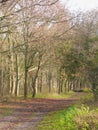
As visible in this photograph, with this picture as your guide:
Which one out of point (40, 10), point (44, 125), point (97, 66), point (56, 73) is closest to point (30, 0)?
point (40, 10)

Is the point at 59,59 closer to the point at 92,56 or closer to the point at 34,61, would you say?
the point at 34,61

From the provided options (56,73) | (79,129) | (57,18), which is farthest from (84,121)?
(56,73)

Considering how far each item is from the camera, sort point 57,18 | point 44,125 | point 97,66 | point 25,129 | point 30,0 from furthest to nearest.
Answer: point 97,66, point 57,18, point 30,0, point 44,125, point 25,129

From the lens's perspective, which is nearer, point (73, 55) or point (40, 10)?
point (40, 10)

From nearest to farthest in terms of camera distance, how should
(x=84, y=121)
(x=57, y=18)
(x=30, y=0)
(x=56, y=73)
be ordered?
(x=84, y=121)
(x=30, y=0)
(x=57, y=18)
(x=56, y=73)

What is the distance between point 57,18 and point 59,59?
24989mm

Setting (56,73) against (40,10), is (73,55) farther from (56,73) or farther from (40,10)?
(56,73)

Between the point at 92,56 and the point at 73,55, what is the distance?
2.52m

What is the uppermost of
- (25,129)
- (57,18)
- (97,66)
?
(57,18)

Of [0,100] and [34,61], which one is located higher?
[34,61]

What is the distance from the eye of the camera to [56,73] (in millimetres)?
73062

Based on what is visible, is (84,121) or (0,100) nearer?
(84,121)

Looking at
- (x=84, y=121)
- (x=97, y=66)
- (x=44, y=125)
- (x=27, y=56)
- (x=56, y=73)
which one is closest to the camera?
(x=84, y=121)

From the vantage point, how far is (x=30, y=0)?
21.5 metres
